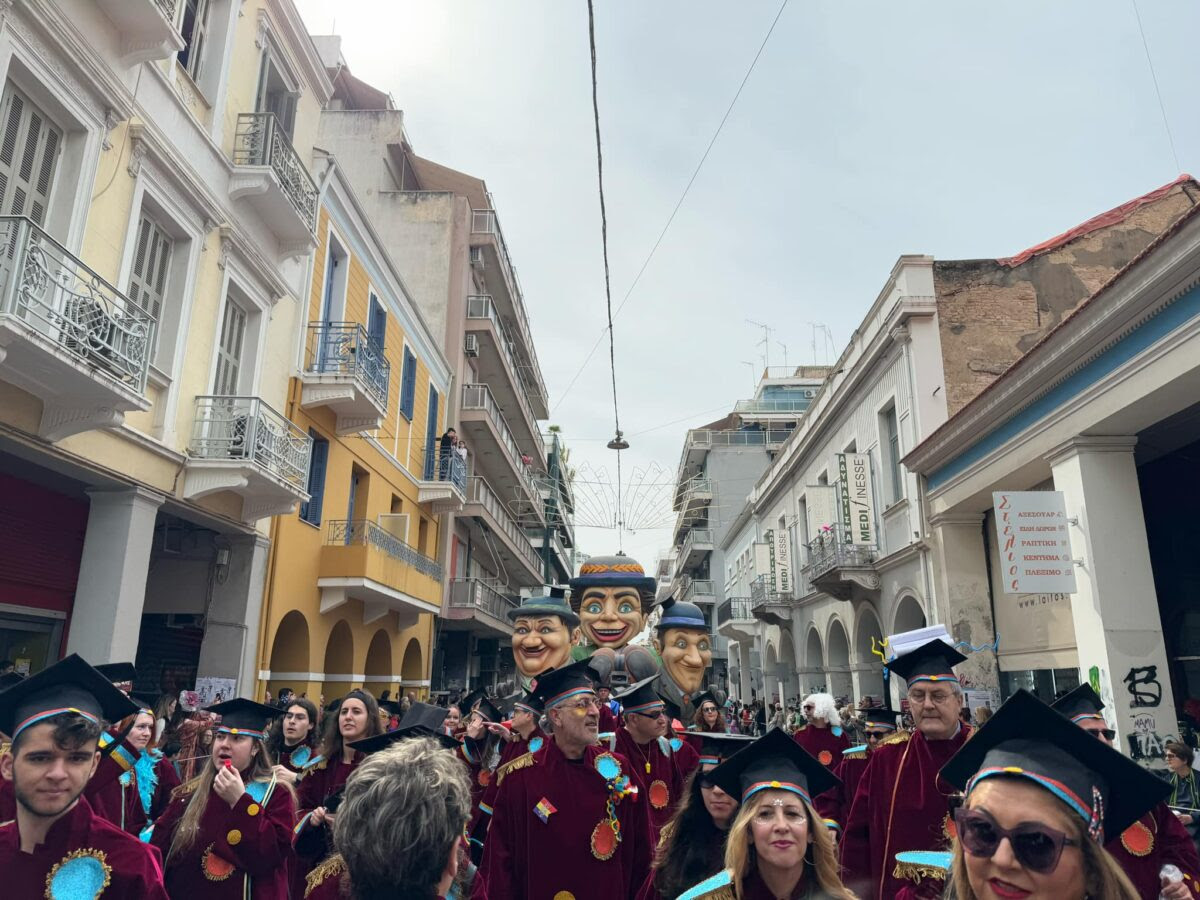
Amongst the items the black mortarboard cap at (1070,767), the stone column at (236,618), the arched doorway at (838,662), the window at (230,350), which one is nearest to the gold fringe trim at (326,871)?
the black mortarboard cap at (1070,767)

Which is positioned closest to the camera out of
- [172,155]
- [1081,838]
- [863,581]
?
[1081,838]

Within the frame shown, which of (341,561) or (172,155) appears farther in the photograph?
(341,561)

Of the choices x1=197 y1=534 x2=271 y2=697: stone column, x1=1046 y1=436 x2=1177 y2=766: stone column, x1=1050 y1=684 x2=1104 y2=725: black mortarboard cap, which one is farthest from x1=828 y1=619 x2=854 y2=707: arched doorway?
x1=1050 y1=684 x2=1104 y2=725: black mortarboard cap

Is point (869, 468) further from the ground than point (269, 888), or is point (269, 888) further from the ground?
point (869, 468)

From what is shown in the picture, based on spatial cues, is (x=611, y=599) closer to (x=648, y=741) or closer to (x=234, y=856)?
(x=648, y=741)

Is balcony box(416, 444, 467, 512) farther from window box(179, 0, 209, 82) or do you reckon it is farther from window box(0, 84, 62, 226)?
window box(0, 84, 62, 226)

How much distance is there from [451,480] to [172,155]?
1219cm

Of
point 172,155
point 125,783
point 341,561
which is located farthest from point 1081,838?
point 341,561

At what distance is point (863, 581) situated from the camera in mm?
18188

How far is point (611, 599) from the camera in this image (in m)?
8.58

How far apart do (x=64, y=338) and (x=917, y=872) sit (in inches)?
311

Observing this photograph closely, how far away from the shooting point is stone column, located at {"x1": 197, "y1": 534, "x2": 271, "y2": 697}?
11.6 meters

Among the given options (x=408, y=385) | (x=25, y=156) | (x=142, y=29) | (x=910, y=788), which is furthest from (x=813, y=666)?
(x=25, y=156)

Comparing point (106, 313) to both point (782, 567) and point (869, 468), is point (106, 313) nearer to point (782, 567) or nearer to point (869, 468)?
point (869, 468)
